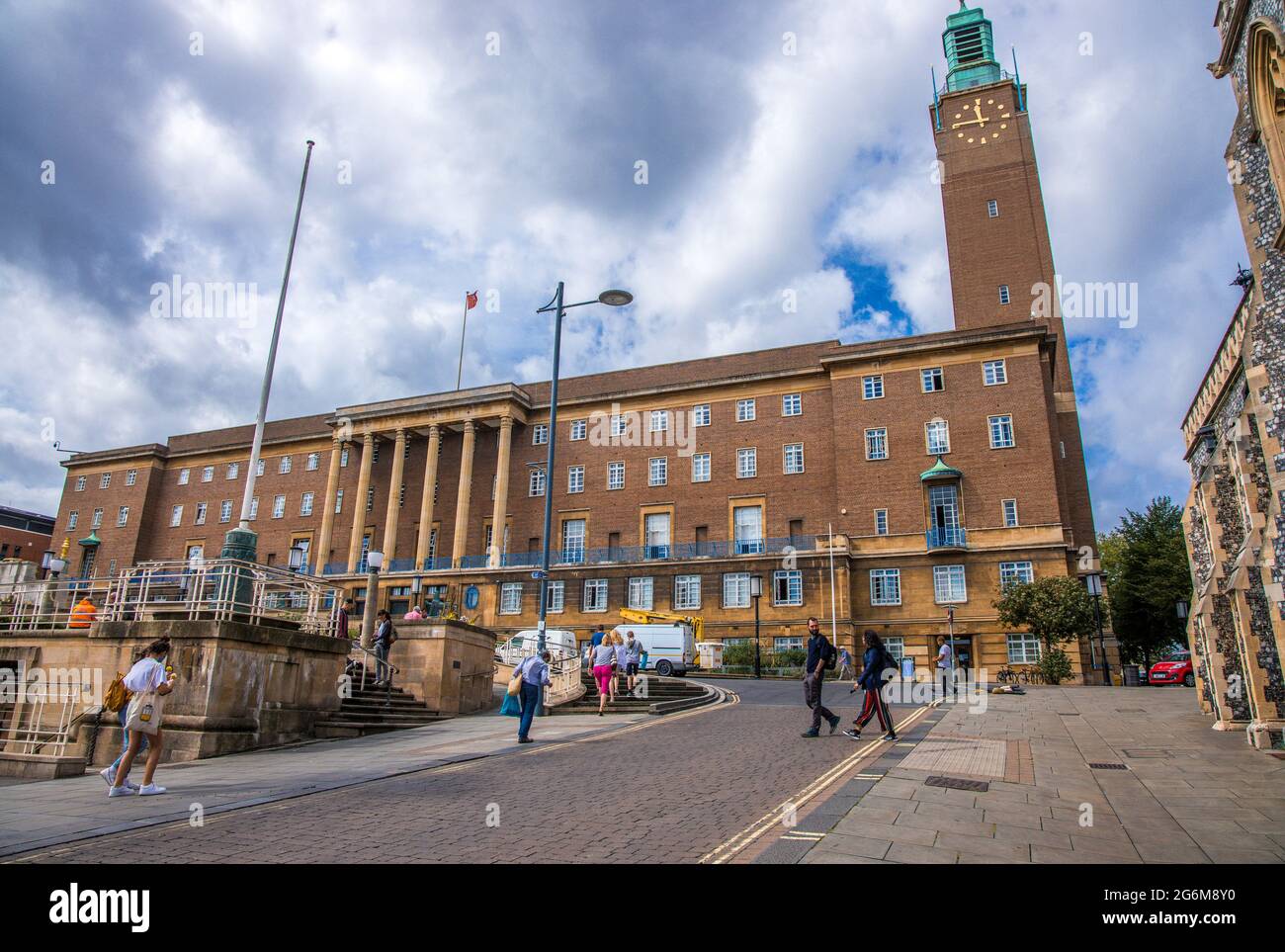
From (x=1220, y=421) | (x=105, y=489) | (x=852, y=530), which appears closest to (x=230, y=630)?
(x=1220, y=421)

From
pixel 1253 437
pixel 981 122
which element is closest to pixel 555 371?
pixel 1253 437

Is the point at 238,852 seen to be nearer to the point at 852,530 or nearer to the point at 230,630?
the point at 230,630

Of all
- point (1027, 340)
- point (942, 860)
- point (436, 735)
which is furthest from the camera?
point (1027, 340)

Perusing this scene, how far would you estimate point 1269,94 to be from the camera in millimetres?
9891

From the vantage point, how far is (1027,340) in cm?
4078

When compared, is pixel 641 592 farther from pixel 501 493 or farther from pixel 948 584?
pixel 948 584

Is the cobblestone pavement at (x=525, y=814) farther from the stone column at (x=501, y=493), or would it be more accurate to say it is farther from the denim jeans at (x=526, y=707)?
the stone column at (x=501, y=493)

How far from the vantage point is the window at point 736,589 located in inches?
1661

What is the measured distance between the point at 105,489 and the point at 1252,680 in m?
79.1

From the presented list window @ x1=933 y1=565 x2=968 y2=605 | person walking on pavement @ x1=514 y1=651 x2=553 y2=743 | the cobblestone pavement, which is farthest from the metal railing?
window @ x1=933 y1=565 x2=968 y2=605

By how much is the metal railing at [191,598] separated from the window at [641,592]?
29084mm

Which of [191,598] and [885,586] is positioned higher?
[885,586]

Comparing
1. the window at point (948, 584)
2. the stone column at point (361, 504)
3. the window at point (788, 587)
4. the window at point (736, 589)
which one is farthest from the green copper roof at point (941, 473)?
the stone column at point (361, 504)

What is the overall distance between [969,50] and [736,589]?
46.9 metres
